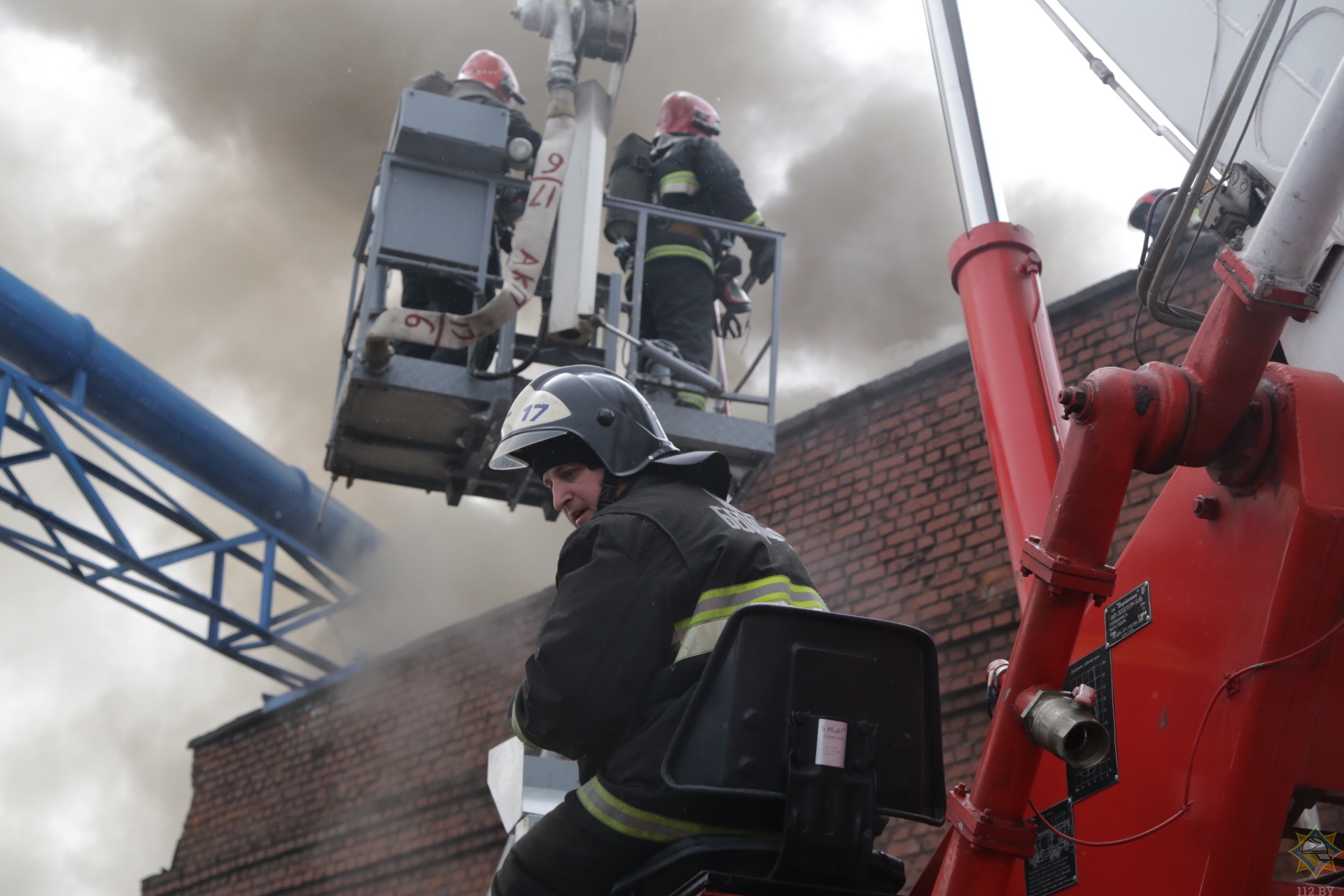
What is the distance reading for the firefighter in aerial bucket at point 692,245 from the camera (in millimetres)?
6352

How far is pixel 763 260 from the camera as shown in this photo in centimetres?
675

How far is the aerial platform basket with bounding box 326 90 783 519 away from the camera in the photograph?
5871 mm

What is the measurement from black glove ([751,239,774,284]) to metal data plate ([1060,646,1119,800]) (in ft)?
15.4

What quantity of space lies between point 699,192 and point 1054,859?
5094 millimetres

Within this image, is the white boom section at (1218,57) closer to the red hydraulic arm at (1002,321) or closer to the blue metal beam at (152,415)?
the red hydraulic arm at (1002,321)

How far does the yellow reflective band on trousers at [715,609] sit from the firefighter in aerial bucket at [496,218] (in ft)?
12.9

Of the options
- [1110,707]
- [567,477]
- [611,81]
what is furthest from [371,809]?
[1110,707]

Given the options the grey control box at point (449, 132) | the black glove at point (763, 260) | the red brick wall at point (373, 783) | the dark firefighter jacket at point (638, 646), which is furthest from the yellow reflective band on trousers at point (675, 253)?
the dark firefighter jacket at point (638, 646)

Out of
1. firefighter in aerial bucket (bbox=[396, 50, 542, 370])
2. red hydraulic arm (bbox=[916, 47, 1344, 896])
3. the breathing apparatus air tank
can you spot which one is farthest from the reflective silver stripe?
the breathing apparatus air tank

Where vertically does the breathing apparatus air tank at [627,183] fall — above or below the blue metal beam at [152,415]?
below

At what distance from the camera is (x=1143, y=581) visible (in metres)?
2.14

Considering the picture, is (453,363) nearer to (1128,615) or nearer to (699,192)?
(699,192)

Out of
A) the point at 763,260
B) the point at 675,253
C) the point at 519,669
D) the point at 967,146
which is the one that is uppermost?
the point at 763,260

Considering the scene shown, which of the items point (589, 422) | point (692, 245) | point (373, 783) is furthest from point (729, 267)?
point (373, 783)
